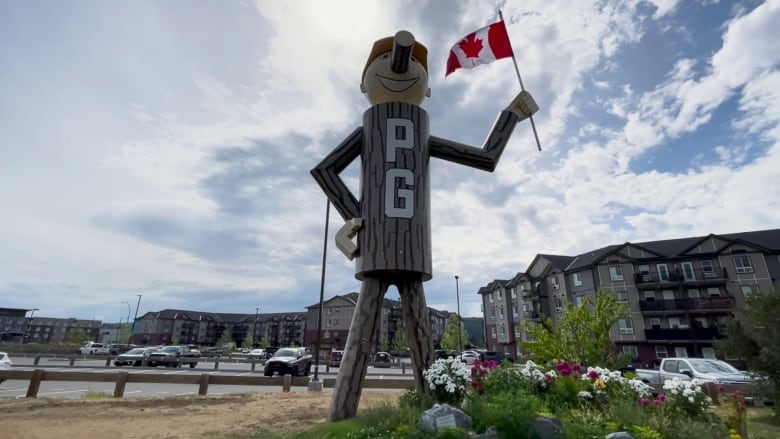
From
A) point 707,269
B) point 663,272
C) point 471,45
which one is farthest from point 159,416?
point 707,269

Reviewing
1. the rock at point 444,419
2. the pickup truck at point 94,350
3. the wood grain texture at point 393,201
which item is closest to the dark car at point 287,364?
the wood grain texture at point 393,201

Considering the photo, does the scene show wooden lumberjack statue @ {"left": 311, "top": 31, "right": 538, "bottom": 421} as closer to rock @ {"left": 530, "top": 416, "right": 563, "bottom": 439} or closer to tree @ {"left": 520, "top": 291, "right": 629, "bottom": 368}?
rock @ {"left": 530, "top": 416, "right": 563, "bottom": 439}

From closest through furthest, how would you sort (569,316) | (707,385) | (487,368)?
(487,368) < (707,385) < (569,316)

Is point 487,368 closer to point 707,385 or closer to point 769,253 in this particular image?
point 707,385

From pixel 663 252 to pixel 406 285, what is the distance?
1559 inches

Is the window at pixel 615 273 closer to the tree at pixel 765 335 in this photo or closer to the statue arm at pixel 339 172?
the tree at pixel 765 335

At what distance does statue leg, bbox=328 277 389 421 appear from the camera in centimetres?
570

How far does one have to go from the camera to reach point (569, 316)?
1120 cm

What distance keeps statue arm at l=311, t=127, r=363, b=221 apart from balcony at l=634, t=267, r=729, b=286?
3831 centimetres

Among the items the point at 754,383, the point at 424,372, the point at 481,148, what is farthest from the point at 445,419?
the point at 754,383

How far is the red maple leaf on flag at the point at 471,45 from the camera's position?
23.6 feet

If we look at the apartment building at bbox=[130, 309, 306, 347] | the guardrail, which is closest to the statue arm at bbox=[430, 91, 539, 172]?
the guardrail

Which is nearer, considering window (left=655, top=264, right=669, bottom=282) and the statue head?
the statue head

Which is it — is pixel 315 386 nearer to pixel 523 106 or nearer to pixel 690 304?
pixel 523 106
